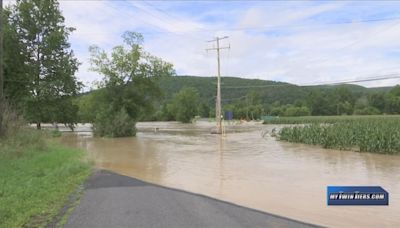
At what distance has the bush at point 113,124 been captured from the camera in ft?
141

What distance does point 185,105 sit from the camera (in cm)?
10306

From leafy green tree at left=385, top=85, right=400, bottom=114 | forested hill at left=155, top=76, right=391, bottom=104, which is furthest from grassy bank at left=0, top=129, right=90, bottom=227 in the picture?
forested hill at left=155, top=76, right=391, bottom=104

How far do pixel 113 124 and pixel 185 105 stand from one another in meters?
60.4

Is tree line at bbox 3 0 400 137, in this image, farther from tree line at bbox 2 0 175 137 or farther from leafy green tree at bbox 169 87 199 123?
leafy green tree at bbox 169 87 199 123

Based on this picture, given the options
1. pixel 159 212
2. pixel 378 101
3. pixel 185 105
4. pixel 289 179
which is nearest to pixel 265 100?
pixel 378 101

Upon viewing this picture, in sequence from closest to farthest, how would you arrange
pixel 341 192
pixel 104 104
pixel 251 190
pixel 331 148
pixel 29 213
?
pixel 341 192, pixel 29 213, pixel 251 190, pixel 331 148, pixel 104 104

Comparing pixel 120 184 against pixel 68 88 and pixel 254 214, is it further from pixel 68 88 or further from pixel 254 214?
A: pixel 68 88

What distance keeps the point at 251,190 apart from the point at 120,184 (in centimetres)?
354

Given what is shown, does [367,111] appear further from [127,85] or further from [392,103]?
[127,85]

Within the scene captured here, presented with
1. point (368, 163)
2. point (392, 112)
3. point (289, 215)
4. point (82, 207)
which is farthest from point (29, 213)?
point (392, 112)

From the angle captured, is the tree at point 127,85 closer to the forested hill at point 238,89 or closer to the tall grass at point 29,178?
the tall grass at point 29,178

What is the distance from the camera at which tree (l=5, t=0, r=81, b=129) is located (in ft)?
137

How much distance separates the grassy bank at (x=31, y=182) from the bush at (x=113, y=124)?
940 inches

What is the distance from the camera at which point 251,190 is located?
11039 millimetres
